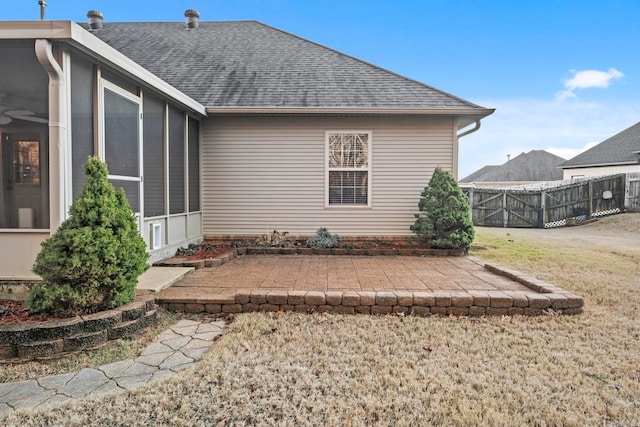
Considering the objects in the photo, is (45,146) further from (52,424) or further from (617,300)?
(617,300)

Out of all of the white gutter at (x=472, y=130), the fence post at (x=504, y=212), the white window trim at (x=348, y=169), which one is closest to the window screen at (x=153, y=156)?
the white window trim at (x=348, y=169)

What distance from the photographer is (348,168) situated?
7.48m

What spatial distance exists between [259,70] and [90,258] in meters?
6.63

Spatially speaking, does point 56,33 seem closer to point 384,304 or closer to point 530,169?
point 384,304

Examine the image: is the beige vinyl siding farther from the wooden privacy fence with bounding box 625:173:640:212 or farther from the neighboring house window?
the wooden privacy fence with bounding box 625:173:640:212

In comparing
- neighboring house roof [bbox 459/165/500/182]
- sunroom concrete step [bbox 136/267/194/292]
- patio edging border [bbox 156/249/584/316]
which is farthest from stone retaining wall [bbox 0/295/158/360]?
neighboring house roof [bbox 459/165/500/182]

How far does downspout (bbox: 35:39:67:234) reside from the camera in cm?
346

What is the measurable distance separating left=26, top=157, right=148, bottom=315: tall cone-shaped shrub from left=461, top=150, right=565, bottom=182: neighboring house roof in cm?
3611

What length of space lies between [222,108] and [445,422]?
6365mm

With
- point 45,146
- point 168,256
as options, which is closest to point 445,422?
point 45,146

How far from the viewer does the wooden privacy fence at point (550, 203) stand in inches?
568

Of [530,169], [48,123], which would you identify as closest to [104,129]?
[48,123]

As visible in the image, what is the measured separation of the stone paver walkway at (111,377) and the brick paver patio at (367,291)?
32.6 inches

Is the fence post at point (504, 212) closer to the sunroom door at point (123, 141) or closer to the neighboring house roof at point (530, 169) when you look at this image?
the sunroom door at point (123, 141)
